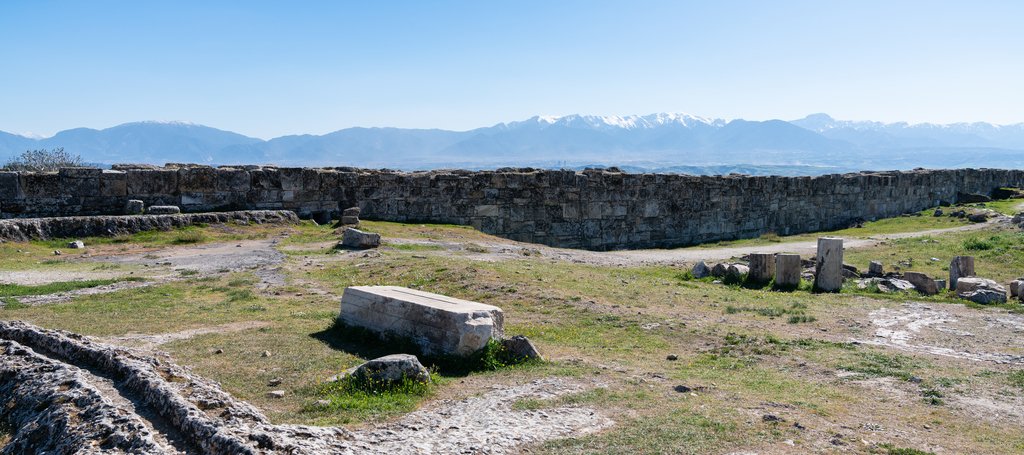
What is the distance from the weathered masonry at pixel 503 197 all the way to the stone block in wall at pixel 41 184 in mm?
18

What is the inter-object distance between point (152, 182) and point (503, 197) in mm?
8826

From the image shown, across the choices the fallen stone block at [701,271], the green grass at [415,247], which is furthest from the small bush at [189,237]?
the fallen stone block at [701,271]

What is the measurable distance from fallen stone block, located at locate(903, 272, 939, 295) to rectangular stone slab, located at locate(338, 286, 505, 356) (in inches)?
313

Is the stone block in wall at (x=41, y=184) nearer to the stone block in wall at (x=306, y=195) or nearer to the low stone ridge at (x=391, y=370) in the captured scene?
the stone block in wall at (x=306, y=195)

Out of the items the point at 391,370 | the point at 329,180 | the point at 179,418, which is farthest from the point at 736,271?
the point at 329,180

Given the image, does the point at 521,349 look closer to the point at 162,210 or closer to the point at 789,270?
the point at 789,270

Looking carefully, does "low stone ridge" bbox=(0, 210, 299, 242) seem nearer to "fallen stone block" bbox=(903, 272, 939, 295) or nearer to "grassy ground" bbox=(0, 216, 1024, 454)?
"grassy ground" bbox=(0, 216, 1024, 454)

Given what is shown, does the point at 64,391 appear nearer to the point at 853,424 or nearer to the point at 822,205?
the point at 853,424

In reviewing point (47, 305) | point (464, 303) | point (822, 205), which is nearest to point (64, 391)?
Result: point (464, 303)

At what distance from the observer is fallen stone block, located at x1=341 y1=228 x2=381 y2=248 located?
12773 mm

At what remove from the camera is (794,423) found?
434 centimetres

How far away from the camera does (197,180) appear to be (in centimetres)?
1471

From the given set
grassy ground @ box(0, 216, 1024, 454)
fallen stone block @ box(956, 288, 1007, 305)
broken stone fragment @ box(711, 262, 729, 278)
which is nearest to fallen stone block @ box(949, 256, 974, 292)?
grassy ground @ box(0, 216, 1024, 454)

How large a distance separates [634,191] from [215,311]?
13.8 meters
